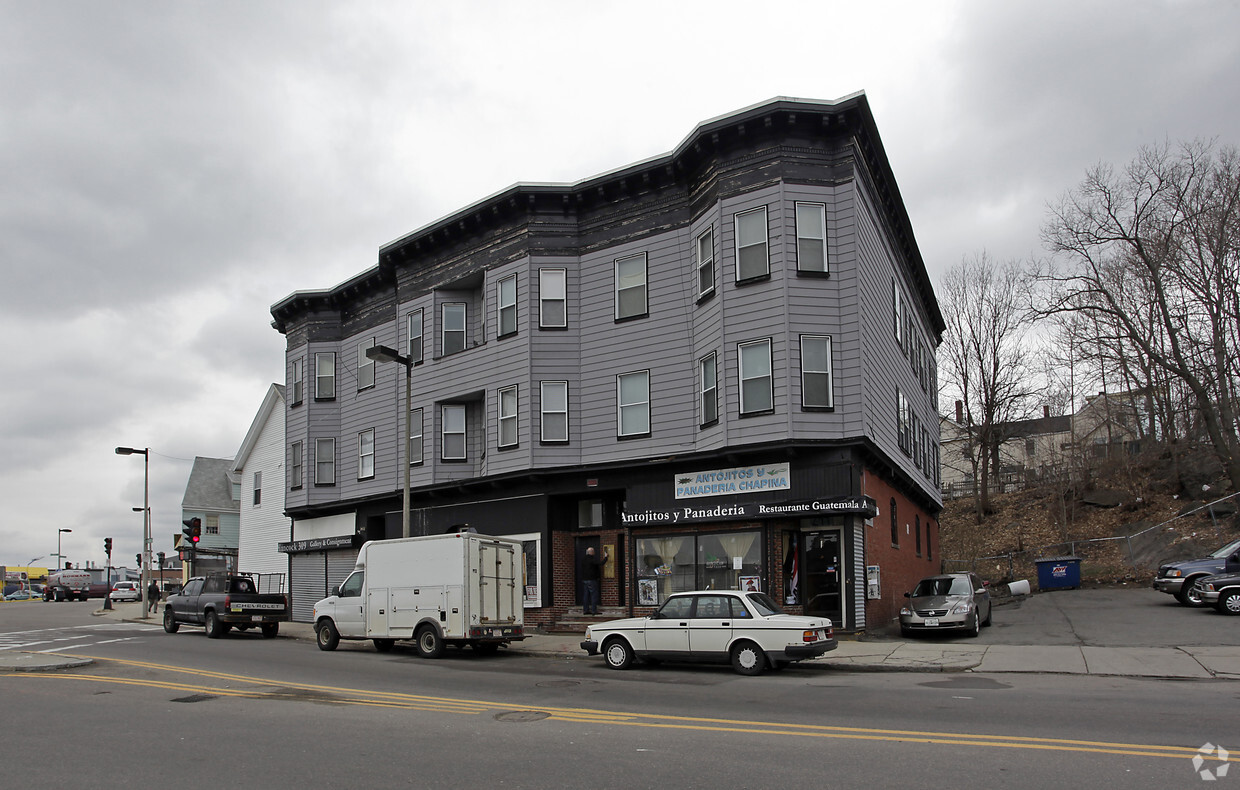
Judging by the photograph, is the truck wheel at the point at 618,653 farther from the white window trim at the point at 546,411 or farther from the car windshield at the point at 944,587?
the white window trim at the point at 546,411

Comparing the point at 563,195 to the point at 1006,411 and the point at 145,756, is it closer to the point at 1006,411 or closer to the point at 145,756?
the point at 145,756

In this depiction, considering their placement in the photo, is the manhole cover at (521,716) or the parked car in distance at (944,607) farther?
the parked car in distance at (944,607)

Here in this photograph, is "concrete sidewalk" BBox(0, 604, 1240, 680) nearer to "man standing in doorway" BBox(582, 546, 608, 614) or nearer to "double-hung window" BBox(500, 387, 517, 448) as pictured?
"man standing in doorway" BBox(582, 546, 608, 614)

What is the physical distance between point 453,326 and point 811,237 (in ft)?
41.7

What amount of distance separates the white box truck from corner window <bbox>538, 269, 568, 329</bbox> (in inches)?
308

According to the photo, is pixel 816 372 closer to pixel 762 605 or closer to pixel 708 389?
pixel 708 389

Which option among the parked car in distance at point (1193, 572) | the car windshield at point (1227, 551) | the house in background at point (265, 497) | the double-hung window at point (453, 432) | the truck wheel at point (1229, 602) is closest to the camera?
the truck wheel at point (1229, 602)

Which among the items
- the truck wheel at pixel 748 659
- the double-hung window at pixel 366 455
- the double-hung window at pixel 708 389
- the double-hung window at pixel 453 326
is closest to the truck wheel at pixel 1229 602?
the double-hung window at pixel 708 389

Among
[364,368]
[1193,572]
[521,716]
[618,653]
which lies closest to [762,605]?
[618,653]

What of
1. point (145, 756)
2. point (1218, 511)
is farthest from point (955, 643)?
point (1218, 511)

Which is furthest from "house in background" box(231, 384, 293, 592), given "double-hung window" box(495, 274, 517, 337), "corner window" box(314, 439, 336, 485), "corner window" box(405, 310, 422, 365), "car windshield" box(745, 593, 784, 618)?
"car windshield" box(745, 593, 784, 618)

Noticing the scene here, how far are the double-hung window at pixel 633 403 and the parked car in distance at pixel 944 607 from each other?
8.01 meters

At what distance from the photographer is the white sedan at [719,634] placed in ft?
49.7

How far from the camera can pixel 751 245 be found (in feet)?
72.3
